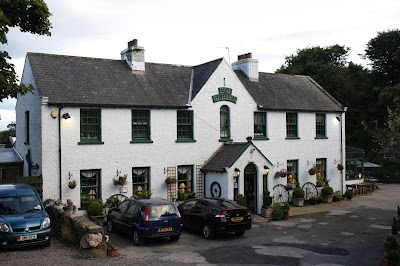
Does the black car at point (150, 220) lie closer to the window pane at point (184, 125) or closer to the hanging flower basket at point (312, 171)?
the window pane at point (184, 125)

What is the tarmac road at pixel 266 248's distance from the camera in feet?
43.5

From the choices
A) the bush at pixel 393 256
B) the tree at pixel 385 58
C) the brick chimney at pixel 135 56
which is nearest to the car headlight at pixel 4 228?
the bush at pixel 393 256

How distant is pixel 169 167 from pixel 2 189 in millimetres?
9577

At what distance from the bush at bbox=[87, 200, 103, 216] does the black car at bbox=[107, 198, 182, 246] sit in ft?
11.0

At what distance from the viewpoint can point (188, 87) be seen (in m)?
24.8

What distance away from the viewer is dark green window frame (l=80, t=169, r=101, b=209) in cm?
2027

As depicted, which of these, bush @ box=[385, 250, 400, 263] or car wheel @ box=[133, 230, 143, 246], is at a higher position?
bush @ box=[385, 250, 400, 263]

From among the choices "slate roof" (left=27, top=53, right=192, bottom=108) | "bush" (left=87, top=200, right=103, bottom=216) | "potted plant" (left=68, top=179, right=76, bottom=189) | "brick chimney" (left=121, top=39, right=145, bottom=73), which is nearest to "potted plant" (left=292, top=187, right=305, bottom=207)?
"slate roof" (left=27, top=53, right=192, bottom=108)

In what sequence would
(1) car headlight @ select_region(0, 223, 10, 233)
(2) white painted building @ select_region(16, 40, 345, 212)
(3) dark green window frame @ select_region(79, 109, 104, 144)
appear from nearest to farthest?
1. (1) car headlight @ select_region(0, 223, 10, 233)
2. (2) white painted building @ select_region(16, 40, 345, 212)
3. (3) dark green window frame @ select_region(79, 109, 104, 144)

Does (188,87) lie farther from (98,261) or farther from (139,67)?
(98,261)

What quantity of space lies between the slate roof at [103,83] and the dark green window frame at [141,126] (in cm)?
62

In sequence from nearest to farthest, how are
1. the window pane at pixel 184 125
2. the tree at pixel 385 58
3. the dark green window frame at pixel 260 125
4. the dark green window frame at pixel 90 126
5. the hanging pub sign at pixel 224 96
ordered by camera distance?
the dark green window frame at pixel 90 126, the window pane at pixel 184 125, the hanging pub sign at pixel 224 96, the dark green window frame at pixel 260 125, the tree at pixel 385 58

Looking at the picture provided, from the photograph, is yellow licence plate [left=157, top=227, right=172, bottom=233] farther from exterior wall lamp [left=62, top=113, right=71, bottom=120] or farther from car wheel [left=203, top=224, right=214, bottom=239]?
exterior wall lamp [left=62, top=113, right=71, bottom=120]

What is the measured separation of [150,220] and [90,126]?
24.8ft
